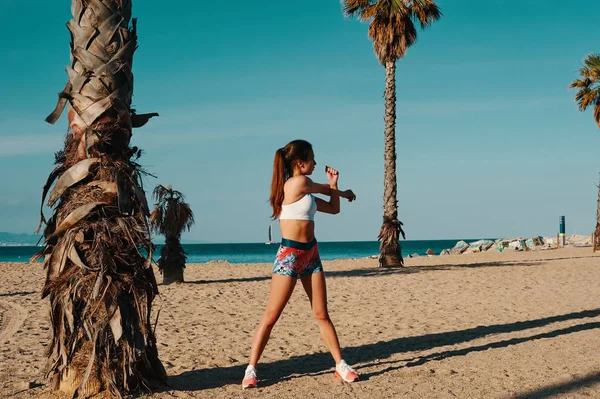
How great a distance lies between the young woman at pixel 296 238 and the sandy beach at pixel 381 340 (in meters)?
0.43

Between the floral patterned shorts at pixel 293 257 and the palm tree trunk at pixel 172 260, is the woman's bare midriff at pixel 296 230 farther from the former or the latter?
the palm tree trunk at pixel 172 260

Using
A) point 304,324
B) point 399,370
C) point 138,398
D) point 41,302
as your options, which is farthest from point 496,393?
point 41,302

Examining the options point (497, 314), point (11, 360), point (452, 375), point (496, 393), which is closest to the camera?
point (496, 393)

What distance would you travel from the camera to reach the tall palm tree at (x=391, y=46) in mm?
20719

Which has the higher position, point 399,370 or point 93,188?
point 93,188

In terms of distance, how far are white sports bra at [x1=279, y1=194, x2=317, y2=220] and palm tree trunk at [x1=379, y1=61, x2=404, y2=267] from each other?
1518 centimetres

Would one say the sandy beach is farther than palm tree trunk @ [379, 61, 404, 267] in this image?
No

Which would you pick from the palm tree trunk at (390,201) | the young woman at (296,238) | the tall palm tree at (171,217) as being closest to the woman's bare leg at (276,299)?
the young woman at (296,238)

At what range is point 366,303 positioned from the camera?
1212 cm

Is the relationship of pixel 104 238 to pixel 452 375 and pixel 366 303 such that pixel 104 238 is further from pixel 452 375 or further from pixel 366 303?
pixel 366 303

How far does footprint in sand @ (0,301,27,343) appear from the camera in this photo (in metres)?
8.86

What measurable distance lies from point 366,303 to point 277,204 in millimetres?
6896

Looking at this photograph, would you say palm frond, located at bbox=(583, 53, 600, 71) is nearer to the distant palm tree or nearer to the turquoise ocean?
the distant palm tree

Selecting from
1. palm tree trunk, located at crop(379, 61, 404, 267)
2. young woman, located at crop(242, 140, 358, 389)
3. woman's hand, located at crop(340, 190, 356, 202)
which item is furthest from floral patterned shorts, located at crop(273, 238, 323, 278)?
palm tree trunk, located at crop(379, 61, 404, 267)
